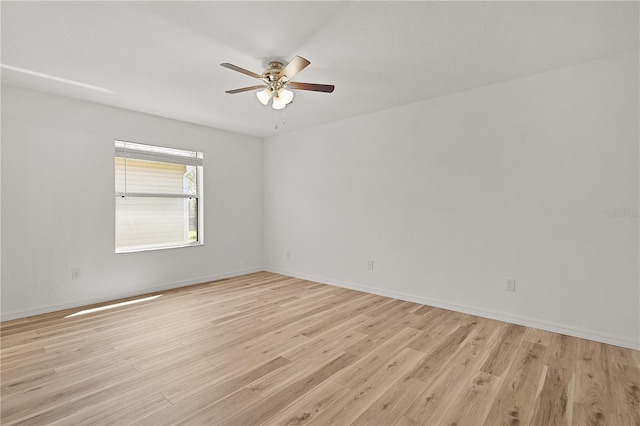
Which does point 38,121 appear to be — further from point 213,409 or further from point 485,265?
point 485,265

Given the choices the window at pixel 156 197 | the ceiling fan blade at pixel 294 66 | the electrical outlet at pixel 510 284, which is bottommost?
the electrical outlet at pixel 510 284

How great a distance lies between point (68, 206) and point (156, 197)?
1.02 m

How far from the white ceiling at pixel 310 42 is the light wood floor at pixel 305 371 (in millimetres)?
2403

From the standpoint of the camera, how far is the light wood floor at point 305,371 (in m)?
1.76

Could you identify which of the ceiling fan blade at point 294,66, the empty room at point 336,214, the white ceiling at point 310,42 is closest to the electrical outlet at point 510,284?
the empty room at point 336,214

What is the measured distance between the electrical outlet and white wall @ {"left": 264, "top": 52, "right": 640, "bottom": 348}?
0.05m

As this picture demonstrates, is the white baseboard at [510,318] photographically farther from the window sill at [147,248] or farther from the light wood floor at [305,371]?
the window sill at [147,248]

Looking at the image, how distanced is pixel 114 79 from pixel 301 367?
3160 mm

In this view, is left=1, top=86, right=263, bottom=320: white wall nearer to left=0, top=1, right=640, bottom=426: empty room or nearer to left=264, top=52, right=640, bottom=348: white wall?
left=0, top=1, right=640, bottom=426: empty room

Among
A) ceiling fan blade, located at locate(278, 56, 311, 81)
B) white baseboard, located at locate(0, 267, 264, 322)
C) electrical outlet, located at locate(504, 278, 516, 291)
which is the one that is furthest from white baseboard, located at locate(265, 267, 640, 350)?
ceiling fan blade, located at locate(278, 56, 311, 81)

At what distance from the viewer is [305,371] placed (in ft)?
7.23

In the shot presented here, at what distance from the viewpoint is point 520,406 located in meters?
1.84

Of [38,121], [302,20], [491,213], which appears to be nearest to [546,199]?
[491,213]

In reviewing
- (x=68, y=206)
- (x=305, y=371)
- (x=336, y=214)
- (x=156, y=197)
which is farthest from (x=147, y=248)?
(x=305, y=371)
